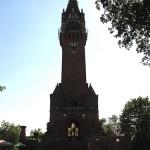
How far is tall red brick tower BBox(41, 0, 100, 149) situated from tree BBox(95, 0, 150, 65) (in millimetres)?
23554

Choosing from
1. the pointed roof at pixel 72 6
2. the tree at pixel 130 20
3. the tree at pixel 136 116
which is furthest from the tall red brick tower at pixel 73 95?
the tree at pixel 130 20

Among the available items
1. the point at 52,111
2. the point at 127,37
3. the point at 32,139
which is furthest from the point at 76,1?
the point at 127,37

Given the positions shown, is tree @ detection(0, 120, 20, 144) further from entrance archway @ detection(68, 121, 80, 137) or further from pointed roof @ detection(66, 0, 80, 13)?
pointed roof @ detection(66, 0, 80, 13)

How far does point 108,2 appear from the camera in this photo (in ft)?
60.5

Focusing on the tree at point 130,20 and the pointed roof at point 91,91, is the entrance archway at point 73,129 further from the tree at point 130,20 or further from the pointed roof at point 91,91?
the tree at point 130,20

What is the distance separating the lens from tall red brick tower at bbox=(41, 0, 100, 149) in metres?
43.1

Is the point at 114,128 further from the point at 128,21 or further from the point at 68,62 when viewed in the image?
the point at 128,21

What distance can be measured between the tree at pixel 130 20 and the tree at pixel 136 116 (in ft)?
119

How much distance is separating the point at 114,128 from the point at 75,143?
39.8 meters

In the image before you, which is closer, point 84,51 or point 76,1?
point 84,51

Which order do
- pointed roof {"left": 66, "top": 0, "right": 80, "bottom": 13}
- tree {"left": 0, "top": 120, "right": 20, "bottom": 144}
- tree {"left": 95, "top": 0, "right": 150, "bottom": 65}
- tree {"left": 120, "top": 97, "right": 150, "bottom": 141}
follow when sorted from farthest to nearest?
1. tree {"left": 0, "top": 120, "right": 20, "bottom": 144}
2. tree {"left": 120, "top": 97, "right": 150, "bottom": 141}
3. pointed roof {"left": 66, "top": 0, "right": 80, "bottom": 13}
4. tree {"left": 95, "top": 0, "right": 150, "bottom": 65}

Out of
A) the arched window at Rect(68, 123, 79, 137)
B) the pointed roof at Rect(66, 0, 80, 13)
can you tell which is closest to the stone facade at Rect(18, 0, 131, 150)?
the arched window at Rect(68, 123, 79, 137)

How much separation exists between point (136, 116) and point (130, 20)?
40512 mm

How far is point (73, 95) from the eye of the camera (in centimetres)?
4544
